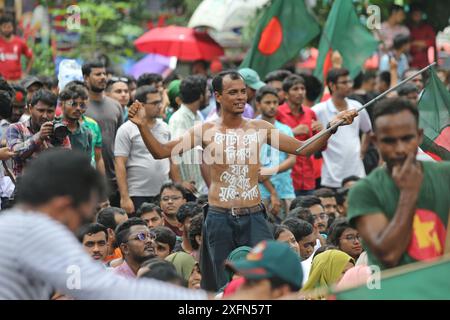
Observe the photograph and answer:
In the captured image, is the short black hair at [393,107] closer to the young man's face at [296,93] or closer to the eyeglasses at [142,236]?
the eyeglasses at [142,236]

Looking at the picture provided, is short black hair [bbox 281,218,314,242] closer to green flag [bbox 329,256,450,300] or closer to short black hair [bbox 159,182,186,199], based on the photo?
short black hair [bbox 159,182,186,199]

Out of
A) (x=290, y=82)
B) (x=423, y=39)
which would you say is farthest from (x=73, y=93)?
(x=423, y=39)

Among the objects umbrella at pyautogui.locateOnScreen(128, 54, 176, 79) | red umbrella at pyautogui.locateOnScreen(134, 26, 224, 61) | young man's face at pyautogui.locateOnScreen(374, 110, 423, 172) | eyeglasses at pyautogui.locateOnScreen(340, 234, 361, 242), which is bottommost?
umbrella at pyautogui.locateOnScreen(128, 54, 176, 79)

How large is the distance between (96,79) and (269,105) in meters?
1.88

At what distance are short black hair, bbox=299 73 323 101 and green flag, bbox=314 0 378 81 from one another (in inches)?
11.2

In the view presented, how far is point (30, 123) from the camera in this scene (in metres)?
9.79

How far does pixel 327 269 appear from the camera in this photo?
8.55 m

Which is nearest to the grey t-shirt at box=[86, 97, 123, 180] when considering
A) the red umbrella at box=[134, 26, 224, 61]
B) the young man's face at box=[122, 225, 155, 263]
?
the young man's face at box=[122, 225, 155, 263]

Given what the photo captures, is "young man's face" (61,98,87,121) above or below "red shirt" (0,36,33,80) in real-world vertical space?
above

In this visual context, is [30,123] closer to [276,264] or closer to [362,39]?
[276,264]

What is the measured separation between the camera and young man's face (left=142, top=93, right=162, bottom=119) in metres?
11.9

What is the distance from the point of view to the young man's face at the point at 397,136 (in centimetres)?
554

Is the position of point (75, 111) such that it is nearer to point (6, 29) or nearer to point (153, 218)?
point (153, 218)
